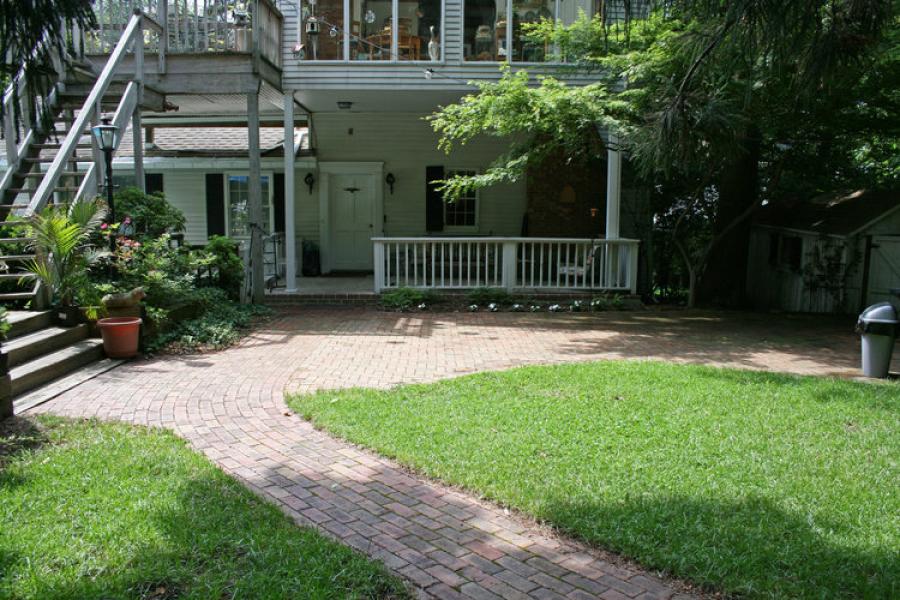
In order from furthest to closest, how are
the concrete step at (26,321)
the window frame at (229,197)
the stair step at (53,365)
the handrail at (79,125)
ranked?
1. the window frame at (229,197)
2. the handrail at (79,125)
3. the concrete step at (26,321)
4. the stair step at (53,365)

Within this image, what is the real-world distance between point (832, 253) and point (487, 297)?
6282mm

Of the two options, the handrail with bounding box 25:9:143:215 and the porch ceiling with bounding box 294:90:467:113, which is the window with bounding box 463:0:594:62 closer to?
the porch ceiling with bounding box 294:90:467:113

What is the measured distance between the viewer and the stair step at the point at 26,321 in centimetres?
716

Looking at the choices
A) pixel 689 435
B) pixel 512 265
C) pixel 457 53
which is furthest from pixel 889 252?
pixel 689 435

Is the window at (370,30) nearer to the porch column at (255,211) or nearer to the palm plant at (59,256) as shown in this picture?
the porch column at (255,211)

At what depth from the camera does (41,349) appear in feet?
23.3

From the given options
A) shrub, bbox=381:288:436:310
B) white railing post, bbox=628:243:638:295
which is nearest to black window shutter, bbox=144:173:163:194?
shrub, bbox=381:288:436:310

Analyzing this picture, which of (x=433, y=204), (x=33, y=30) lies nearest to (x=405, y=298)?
(x=433, y=204)

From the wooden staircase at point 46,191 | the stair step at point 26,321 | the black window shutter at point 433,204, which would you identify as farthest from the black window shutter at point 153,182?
the stair step at point 26,321

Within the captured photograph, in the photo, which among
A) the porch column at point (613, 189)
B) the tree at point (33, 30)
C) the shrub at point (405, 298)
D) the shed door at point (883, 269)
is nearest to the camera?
the tree at point (33, 30)

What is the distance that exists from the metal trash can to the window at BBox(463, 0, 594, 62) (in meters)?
7.40

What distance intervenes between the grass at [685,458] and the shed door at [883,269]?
593 cm

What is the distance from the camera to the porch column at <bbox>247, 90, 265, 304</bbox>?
11867mm

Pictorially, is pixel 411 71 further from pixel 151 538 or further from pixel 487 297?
pixel 151 538
